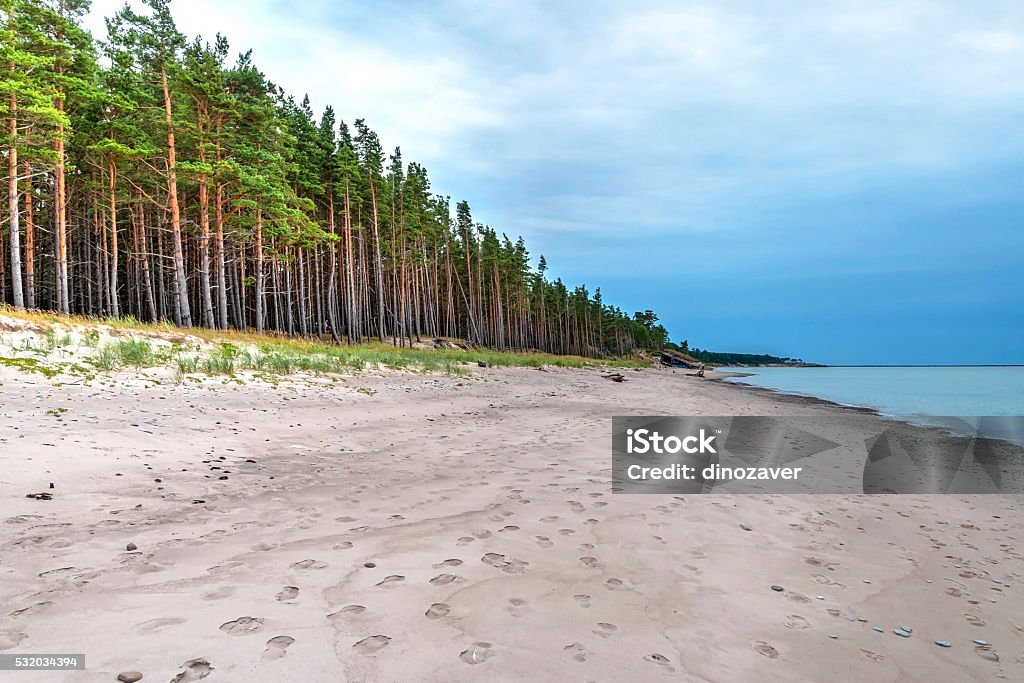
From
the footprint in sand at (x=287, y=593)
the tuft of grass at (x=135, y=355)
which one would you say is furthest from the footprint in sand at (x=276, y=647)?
the tuft of grass at (x=135, y=355)

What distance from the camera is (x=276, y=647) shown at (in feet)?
7.40

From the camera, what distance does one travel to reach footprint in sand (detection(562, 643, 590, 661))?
7.86 ft

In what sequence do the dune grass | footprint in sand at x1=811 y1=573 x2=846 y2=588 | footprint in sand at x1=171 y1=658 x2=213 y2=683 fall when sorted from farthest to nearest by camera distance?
1. the dune grass
2. footprint in sand at x1=811 y1=573 x2=846 y2=588
3. footprint in sand at x1=171 y1=658 x2=213 y2=683

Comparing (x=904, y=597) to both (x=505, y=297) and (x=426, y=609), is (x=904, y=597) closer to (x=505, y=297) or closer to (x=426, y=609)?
(x=426, y=609)

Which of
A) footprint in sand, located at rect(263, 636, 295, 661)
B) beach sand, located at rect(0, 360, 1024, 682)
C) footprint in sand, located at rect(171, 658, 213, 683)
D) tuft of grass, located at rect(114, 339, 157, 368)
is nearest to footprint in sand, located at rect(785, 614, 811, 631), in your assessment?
beach sand, located at rect(0, 360, 1024, 682)

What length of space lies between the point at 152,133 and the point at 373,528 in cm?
3382

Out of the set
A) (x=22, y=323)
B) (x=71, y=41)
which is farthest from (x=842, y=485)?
(x=71, y=41)

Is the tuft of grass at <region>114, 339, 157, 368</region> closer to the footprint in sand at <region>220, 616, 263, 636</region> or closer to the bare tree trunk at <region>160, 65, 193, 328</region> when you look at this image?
the bare tree trunk at <region>160, 65, 193, 328</region>

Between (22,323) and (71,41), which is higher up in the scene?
(71,41)

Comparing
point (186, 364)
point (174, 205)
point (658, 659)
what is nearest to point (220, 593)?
point (658, 659)

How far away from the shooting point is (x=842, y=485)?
7102 millimetres

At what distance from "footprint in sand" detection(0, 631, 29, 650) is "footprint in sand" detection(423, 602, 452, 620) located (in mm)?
1891

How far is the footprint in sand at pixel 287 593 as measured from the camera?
2777 millimetres

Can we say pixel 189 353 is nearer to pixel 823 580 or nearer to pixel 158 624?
pixel 158 624
